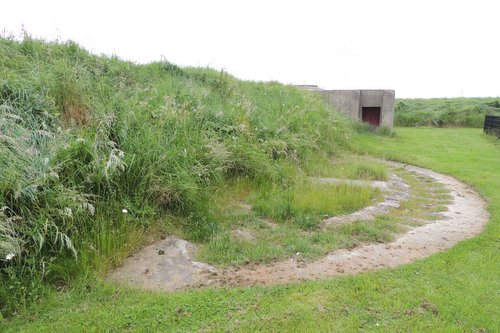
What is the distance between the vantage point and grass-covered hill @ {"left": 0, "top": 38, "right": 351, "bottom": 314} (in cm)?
324

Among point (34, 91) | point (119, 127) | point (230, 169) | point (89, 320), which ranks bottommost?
point (89, 320)

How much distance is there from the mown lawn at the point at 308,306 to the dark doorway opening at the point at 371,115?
477 inches

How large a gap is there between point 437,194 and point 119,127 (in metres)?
5.20

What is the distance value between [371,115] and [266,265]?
12.9m

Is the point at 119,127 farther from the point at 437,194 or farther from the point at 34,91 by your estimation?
the point at 437,194

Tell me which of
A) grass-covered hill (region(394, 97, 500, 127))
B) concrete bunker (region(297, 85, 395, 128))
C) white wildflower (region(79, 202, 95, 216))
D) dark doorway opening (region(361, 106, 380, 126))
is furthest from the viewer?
grass-covered hill (region(394, 97, 500, 127))

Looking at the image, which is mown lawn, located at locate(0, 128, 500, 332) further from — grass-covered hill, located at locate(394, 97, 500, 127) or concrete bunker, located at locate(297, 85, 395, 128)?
grass-covered hill, located at locate(394, 97, 500, 127)

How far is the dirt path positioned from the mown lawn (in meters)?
0.18

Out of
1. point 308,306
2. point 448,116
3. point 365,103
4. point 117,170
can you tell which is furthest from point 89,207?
point 448,116

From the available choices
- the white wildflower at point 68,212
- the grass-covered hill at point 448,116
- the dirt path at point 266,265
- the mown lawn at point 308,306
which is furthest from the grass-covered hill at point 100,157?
the grass-covered hill at point 448,116

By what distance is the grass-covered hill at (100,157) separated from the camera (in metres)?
3.24

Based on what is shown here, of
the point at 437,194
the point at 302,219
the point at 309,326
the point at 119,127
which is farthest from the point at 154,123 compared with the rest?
the point at 437,194

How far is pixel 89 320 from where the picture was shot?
9.01ft

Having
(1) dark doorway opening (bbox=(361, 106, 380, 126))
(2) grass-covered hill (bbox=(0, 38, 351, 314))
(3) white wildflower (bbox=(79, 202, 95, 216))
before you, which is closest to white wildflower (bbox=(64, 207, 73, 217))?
(2) grass-covered hill (bbox=(0, 38, 351, 314))
